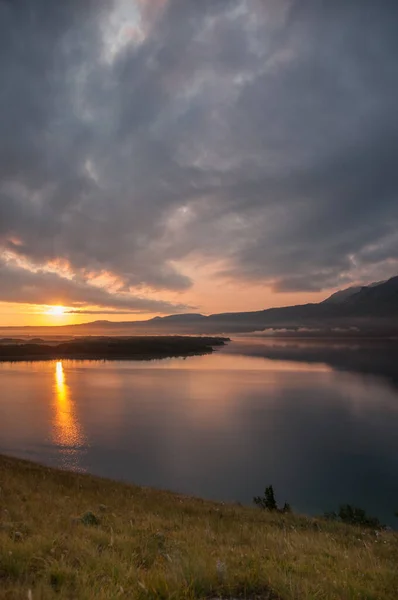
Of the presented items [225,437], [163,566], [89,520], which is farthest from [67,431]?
[163,566]

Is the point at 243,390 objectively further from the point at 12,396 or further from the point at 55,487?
the point at 55,487

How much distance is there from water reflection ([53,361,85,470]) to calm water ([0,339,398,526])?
0.14 m

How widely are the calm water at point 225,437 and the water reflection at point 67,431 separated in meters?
0.14

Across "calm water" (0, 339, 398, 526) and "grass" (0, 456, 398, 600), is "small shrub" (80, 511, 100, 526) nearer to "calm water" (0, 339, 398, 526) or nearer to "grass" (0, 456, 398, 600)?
"grass" (0, 456, 398, 600)

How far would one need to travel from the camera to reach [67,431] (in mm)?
56250

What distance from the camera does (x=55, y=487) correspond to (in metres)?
21.9

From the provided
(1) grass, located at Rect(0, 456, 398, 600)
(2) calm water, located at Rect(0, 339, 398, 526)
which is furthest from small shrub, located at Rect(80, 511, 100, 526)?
(2) calm water, located at Rect(0, 339, 398, 526)

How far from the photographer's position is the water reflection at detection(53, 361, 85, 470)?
44031 mm

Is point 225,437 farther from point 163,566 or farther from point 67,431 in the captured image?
point 163,566

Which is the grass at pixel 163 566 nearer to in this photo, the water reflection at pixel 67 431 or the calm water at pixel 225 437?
the calm water at pixel 225 437

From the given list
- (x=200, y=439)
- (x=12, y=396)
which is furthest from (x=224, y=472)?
(x=12, y=396)

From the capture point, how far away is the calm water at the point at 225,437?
37.5m

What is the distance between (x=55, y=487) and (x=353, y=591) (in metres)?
19.9

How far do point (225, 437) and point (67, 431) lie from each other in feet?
76.4
